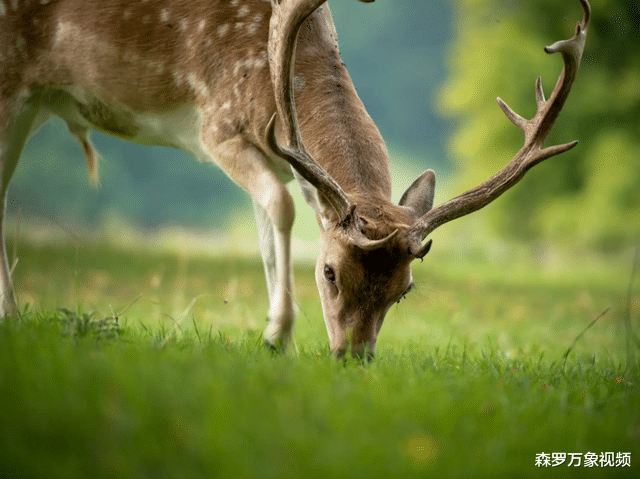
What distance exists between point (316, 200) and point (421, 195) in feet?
2.57

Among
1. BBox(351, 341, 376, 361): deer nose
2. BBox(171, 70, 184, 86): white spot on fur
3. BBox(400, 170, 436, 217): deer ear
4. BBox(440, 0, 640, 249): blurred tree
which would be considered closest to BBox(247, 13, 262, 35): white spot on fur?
BBox(171, 70, 184, 86): white spot on fur

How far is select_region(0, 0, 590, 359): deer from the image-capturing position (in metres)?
3.33

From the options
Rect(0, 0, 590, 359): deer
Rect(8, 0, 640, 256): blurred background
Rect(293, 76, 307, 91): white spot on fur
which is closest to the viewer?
Rect(0, 0, 590, 359): deer

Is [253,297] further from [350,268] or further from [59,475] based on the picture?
[59,475]

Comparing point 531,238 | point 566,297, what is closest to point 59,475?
point 566,297

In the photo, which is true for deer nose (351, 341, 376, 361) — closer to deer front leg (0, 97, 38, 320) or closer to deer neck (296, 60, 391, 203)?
deer neck (296, 60, 391, 203)

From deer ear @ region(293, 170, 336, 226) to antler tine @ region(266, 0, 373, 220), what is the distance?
80mm

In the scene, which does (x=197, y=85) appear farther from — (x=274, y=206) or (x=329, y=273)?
(x=329, y=273)

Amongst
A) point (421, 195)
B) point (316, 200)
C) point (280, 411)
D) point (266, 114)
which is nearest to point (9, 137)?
point (266, 114)

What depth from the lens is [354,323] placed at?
3.28 meters

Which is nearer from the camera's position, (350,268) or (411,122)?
(350,268)

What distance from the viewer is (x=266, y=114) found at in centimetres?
398

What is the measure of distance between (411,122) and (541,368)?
4007 centimetres

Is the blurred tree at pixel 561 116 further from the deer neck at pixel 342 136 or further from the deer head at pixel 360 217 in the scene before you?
the deer head at pixel 360 217
